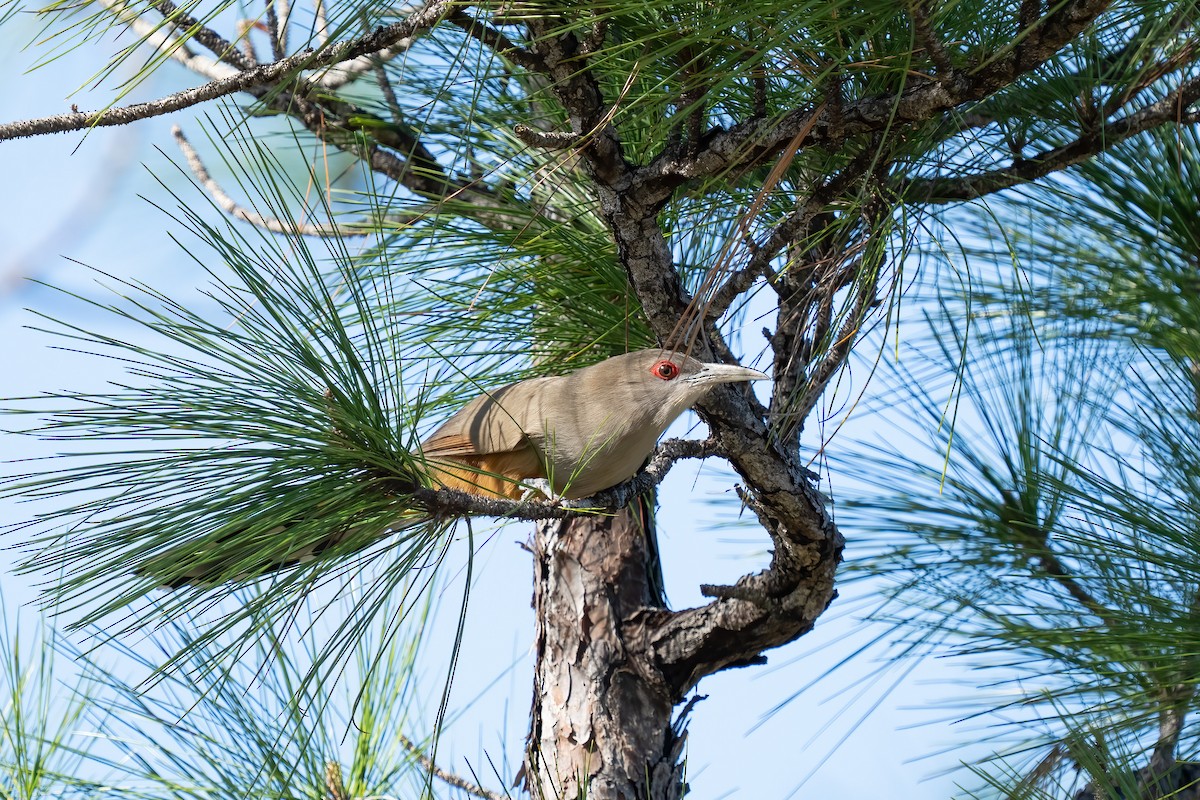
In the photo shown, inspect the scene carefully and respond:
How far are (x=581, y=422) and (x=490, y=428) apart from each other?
0.49ft

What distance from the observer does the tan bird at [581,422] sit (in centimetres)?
174

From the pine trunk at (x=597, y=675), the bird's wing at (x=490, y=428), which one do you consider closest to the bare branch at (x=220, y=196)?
the bird's wing at (x=490, y=428)

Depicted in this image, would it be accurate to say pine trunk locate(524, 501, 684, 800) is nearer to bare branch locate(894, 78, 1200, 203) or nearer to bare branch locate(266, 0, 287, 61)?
Answer: bare branch locate(894, 78, 1200, 203)

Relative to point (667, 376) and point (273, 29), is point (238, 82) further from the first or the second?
point (667, 376)

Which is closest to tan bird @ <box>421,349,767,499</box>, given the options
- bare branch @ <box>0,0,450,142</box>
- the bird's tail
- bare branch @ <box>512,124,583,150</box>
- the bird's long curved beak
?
the bird's long curved beak

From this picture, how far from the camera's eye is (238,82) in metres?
1.24

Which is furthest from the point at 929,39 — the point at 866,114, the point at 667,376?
the point at 667,376

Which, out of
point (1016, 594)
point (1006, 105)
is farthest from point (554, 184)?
point (1016, 594)

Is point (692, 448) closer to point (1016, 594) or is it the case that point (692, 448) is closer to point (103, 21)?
point (1016, 594)

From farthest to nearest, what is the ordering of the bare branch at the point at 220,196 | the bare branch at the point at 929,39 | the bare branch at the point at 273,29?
the bare branch at the point at 220,196, the bare branch at the point at 273,29, the bare branch at the point at 929,39

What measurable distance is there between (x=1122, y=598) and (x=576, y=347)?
3.56 ft

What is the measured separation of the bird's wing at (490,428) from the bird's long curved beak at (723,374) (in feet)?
0.91

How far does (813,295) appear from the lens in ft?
5.28

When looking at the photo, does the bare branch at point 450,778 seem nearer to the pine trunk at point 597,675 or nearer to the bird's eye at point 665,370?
the pine trunk at point 597,675
